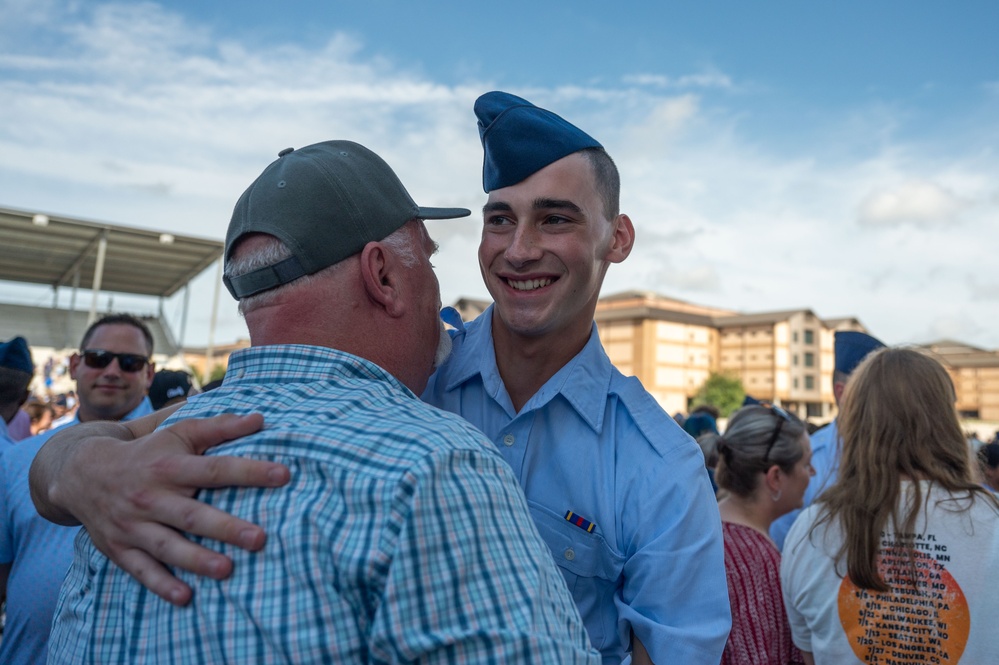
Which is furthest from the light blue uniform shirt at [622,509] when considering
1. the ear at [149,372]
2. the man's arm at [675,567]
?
the ear at [149,372]

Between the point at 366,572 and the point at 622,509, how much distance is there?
95 centimetres

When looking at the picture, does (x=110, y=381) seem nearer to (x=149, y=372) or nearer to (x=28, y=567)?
(x=149, y=372)

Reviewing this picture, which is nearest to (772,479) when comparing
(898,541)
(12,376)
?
(898,541)

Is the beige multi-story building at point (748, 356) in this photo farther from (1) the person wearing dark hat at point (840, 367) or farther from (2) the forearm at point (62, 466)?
(2) the forearm at point (62, 466)

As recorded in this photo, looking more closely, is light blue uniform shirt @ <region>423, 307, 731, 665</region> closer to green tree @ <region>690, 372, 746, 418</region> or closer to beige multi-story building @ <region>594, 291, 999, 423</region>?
green tree @ <region>690, 372, 746, 418</region>

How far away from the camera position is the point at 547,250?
216 cm

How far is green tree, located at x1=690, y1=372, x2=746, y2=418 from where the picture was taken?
5656 centimetres

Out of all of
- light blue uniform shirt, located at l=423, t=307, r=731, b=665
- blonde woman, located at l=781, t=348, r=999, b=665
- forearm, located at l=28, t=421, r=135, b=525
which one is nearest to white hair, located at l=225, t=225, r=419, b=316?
forearm, located at l=28, t=421, r=135, b=525

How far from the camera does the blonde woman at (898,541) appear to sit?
2.77 metres

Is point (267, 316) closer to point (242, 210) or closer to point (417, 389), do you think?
point (242, 210)

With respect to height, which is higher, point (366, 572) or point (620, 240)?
point (620, 240)

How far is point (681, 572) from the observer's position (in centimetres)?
181

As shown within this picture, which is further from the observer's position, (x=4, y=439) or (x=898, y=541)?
(x=4, y=439)

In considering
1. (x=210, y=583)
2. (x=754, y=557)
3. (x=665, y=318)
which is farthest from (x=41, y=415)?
(x=665, y=318)
